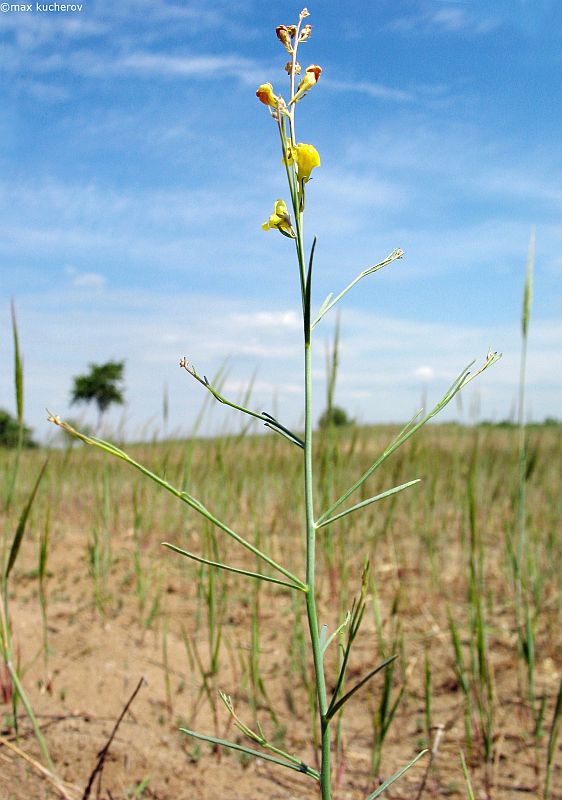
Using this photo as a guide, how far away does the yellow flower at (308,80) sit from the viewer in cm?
82

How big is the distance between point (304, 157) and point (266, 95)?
0.08 meters

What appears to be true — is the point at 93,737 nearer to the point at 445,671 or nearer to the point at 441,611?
the point at 445,671

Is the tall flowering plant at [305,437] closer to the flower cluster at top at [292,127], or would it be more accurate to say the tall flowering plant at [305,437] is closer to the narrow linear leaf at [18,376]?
the flower cluster at top at [292,127]

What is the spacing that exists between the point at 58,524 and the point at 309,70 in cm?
333

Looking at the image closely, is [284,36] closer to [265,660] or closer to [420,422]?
[420,422]

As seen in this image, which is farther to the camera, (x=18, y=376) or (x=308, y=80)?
(x=18, y=376)

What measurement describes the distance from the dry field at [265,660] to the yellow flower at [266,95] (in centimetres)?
108

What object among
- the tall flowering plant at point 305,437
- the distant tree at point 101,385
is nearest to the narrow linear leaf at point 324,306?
the tall flowering plant at point 305,437

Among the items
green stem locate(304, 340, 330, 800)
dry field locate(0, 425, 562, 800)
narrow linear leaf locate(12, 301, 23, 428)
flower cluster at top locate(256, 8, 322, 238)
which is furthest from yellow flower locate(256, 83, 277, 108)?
dry field locate(0, 425, 562, 800)

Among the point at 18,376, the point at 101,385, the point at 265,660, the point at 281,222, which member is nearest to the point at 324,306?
the point at 281,222

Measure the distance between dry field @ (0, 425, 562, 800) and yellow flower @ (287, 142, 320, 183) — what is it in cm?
102

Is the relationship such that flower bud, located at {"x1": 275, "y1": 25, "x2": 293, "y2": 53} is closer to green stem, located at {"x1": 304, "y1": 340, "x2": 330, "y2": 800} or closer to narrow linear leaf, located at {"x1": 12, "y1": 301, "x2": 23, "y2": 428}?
green stem, located at {"x1": 304, "y1": 340, "x2": 330, "y2": 800}

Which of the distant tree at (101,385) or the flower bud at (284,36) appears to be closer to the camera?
the flower bud at (284,36)

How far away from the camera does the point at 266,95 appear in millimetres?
792
